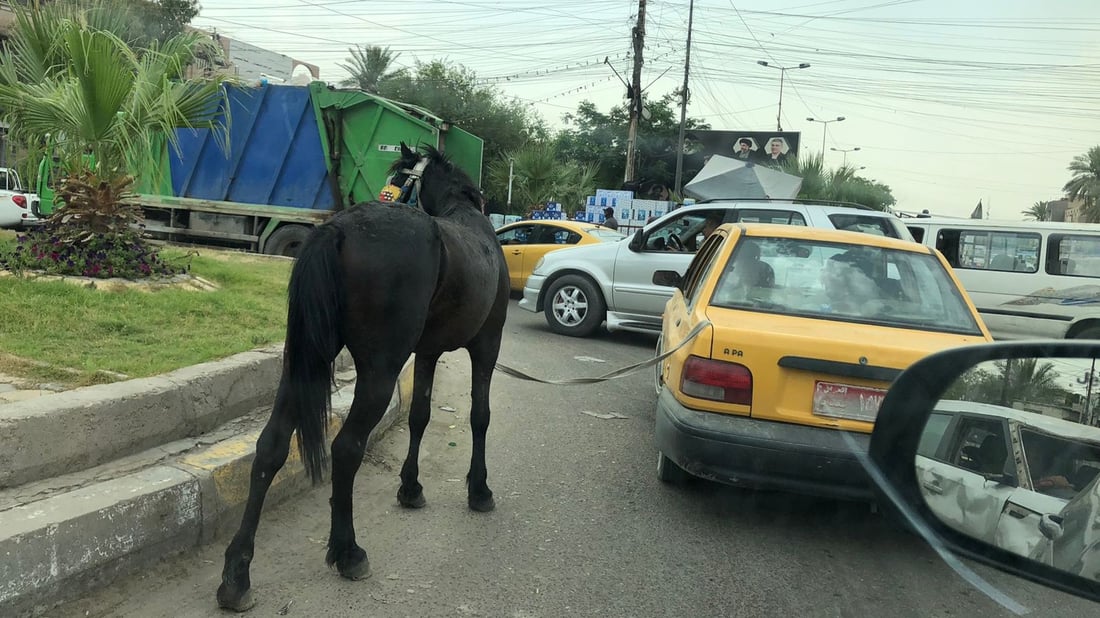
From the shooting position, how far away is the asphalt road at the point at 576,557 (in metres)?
3.00

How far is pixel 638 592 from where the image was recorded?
3178 mm

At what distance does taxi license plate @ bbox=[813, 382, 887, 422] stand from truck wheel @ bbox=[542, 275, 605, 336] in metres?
6.15

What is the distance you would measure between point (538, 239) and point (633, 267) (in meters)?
3.17

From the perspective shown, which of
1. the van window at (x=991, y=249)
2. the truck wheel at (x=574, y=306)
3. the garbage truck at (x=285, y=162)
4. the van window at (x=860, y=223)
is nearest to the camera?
the van window at (x=860, y=223)

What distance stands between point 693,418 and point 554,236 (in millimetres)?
8655

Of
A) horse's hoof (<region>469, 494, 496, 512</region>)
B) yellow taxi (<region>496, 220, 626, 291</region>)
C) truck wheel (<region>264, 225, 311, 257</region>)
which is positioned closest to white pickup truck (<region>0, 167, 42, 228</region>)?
truck wheel (<region>264, 225, 311, 257</region>)

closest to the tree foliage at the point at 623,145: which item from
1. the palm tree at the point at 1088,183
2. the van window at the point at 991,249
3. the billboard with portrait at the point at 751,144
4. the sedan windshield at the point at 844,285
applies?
the billboard with portrait at the point at 751,144

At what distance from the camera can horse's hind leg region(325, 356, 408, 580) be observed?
313cm

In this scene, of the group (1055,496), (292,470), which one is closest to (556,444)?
(292,470)

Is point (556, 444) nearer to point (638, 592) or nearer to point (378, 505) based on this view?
point (378, 505)

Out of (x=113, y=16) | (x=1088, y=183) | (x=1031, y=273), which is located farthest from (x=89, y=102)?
(x=1088, y=183)

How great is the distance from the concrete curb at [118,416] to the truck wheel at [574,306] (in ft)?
18.8

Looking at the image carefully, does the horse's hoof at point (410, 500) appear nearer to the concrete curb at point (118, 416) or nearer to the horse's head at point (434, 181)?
the concrete curb at point (118, 416)

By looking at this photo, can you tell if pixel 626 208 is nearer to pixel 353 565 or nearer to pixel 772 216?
pixel 772 216
